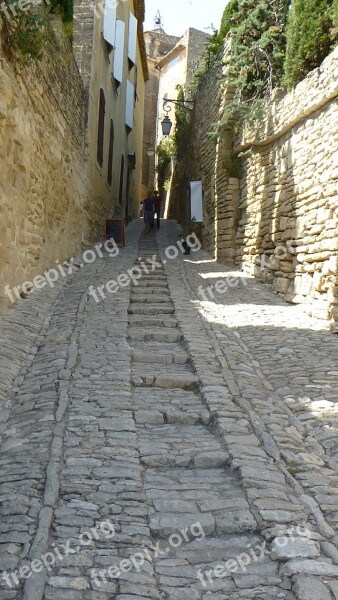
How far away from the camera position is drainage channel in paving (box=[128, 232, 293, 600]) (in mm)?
2531

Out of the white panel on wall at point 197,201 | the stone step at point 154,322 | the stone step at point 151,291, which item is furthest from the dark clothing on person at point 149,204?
the stone step at point 154,322

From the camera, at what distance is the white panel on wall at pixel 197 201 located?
14.5m

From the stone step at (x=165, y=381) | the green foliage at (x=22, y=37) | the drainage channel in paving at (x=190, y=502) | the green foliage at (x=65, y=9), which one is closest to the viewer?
the drainage channel in paving at (x=190, y=502)

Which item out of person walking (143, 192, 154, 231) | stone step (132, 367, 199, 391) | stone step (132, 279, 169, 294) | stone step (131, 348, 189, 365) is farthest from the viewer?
person walking (143, 192, 154, 231)

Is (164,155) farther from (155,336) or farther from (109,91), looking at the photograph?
(155,336)

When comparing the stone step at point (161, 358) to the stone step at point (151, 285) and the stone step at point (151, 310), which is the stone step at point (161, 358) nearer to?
the stone step at point (151, 310)

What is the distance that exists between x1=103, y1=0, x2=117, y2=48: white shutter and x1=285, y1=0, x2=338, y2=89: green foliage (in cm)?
635

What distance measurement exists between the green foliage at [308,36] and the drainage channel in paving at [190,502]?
18.1ft

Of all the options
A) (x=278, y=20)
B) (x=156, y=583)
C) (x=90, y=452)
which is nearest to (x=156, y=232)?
(x=278, y=20)

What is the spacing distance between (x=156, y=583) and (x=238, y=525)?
63 cm

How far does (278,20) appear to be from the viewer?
34.4 ft

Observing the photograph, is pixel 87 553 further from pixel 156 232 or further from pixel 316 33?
pixel 156 232

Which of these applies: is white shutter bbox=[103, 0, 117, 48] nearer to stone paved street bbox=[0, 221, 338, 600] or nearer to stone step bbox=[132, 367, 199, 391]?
stone paved street bbox=[0, 221, 338, 600]

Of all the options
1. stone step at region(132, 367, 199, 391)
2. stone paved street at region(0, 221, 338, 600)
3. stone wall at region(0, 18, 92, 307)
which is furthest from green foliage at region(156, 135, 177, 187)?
stone step at region(132, 367, 199, 391)
